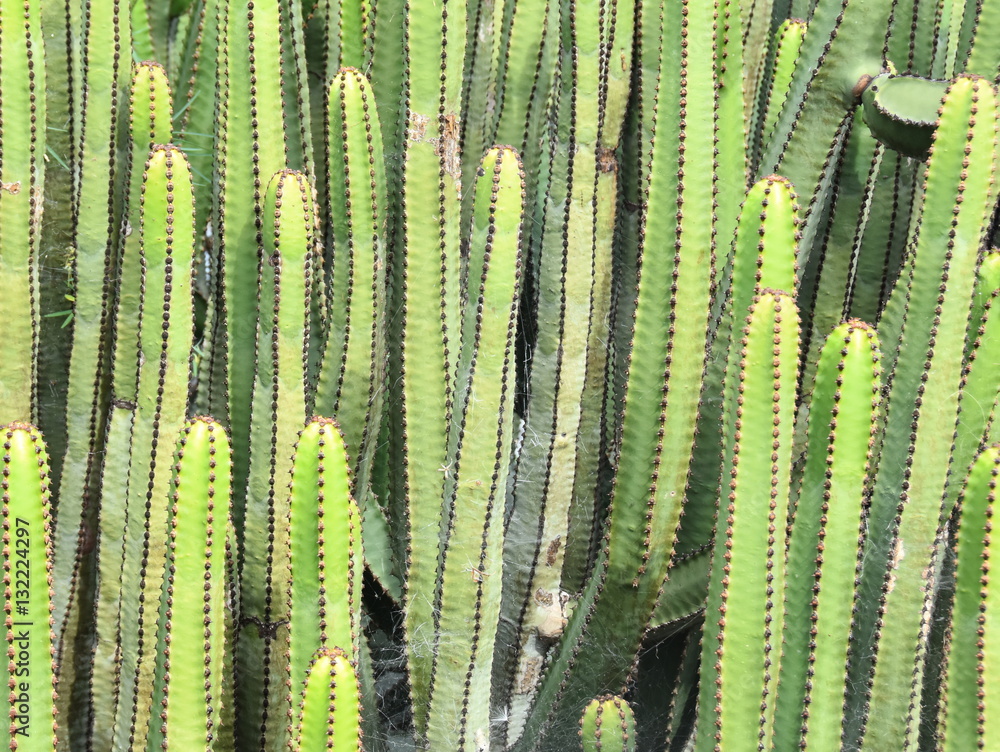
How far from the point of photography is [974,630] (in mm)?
2227

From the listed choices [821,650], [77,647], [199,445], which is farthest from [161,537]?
[821,650]

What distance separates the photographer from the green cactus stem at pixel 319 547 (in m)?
2.28

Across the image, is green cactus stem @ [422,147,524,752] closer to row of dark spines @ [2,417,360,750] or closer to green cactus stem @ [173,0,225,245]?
row of dark spines @ [2,417,360,750]

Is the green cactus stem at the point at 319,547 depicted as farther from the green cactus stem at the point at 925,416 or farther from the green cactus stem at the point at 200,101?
the green cactus stem at the point at 200,101

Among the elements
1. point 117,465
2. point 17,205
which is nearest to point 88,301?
point 17,205

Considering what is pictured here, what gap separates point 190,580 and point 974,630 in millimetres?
1587

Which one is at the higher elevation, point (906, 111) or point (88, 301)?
point (906, 111)

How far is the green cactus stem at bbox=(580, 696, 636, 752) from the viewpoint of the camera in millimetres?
2582

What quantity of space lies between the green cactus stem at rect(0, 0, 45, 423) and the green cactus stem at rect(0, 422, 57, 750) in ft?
3.03

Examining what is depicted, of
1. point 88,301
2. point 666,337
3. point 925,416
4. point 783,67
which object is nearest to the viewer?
point 925,416

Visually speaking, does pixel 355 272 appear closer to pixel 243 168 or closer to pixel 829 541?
pixel 243 168

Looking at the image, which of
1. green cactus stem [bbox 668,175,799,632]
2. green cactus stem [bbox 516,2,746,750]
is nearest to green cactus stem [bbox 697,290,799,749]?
green cactus stem [bbox 668,175,799,632]

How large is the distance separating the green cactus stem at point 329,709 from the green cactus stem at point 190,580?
1.00ft

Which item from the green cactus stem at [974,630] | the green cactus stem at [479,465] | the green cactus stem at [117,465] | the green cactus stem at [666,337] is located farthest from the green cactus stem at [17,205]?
the green cactus stem at [974,630]
